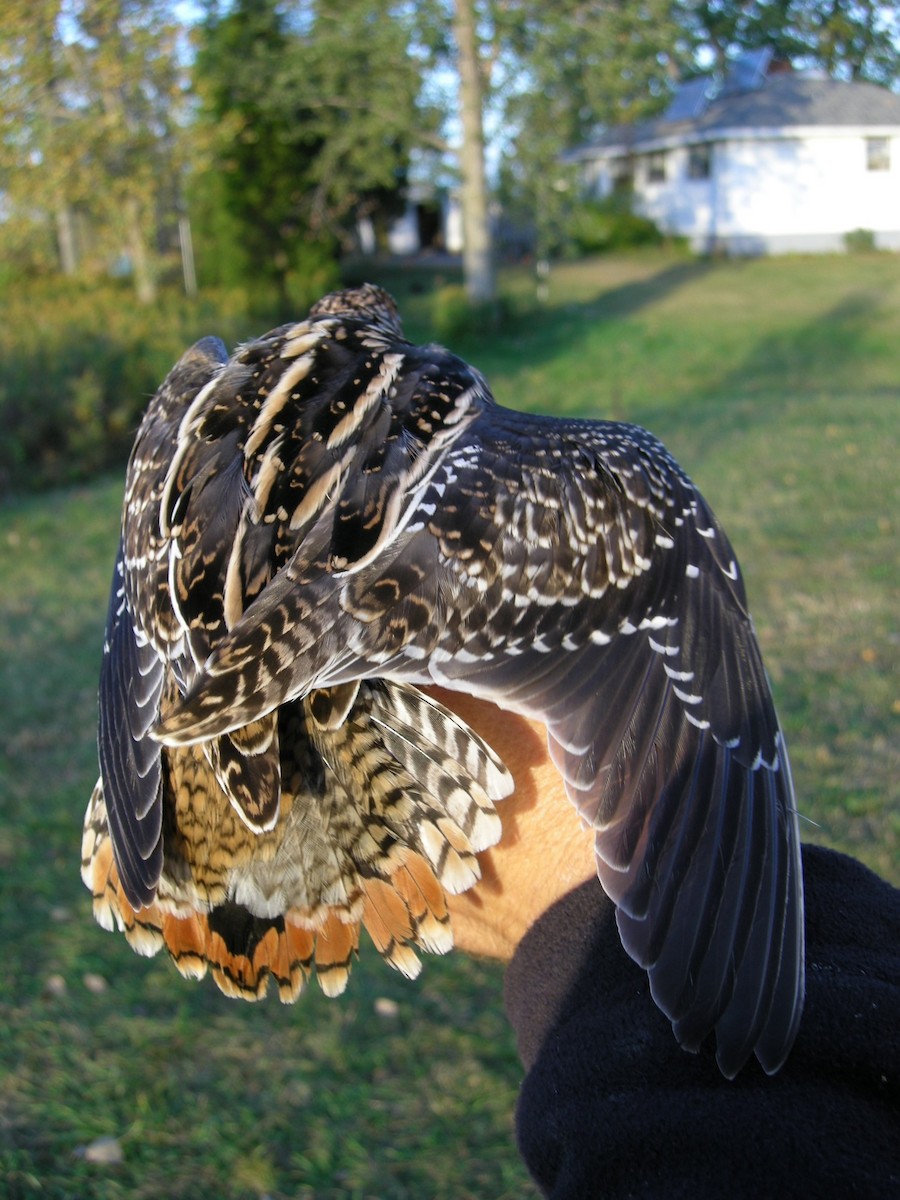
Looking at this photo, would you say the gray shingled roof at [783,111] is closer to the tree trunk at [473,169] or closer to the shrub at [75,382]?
the tree trunk at [473,169]

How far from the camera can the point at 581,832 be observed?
2.33 meters

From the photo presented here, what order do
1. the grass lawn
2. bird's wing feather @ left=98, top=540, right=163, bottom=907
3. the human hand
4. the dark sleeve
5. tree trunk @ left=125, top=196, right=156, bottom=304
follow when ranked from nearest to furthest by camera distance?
the dark sleeve → bird's wing feather @ left=98, top=540, right=163, bottom=907 → the human hand → the grass lawn → tree trunk @ left=125, top=196, right=156, bottom=304

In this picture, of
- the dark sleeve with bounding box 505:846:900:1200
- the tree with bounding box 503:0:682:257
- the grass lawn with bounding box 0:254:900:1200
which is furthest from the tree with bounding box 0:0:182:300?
the dark sleeve with bounding box 505:846:900:1200

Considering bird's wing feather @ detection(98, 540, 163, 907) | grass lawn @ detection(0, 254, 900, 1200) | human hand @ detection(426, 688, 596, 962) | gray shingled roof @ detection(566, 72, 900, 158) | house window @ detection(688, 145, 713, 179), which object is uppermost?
gray shingled roof @ detection(566, 72, 900, 158)

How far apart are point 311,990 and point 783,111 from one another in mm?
45651

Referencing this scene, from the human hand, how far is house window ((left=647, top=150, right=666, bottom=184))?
4663 centimetres

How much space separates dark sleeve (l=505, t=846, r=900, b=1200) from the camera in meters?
1.37

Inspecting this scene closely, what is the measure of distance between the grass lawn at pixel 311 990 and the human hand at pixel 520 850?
5.51 ft

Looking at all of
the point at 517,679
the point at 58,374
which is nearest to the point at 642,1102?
the point at 517,679

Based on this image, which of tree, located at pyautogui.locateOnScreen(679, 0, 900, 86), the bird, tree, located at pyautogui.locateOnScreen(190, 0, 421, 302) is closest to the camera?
the bird

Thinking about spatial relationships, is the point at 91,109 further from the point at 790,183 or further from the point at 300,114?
the point at 790,183

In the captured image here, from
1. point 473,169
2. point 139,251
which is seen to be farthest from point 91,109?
point 473,169

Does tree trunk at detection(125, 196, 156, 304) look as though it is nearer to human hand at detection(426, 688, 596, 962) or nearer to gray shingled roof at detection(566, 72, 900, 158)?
human hand at detection(426, 688, 596, 962)

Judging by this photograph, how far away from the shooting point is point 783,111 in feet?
142
